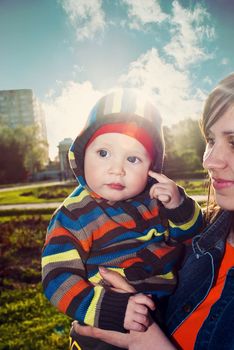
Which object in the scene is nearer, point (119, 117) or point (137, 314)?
point (137, 314)

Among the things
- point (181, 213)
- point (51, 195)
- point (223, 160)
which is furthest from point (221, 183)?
point (51, 195)

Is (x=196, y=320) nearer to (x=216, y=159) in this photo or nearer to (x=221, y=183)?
(x=221, y=183)

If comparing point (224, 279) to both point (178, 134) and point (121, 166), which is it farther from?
point (178, 134)

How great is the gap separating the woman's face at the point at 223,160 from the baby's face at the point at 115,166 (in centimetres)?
40

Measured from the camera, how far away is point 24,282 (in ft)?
19.5

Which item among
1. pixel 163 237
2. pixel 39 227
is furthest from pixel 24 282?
pixel 163 237

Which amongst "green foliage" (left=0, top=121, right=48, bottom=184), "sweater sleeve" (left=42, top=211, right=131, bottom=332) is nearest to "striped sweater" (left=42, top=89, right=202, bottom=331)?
"sweater sleeve" (left=42, top=211, right=131, bottom=332)

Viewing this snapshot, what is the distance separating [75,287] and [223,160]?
3.40 ft

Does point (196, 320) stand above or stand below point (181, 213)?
below

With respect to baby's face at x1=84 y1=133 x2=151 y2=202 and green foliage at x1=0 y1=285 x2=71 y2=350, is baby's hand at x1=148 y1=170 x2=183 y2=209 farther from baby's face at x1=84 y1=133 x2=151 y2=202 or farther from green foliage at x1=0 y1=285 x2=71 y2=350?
green foliage at x1=0 y1=285 x2=71 y2=350

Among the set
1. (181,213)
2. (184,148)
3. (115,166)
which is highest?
(115,166)

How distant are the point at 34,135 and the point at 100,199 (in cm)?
5668

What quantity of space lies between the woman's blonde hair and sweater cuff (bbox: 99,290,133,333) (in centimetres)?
112

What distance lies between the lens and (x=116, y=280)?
61.3 inches
